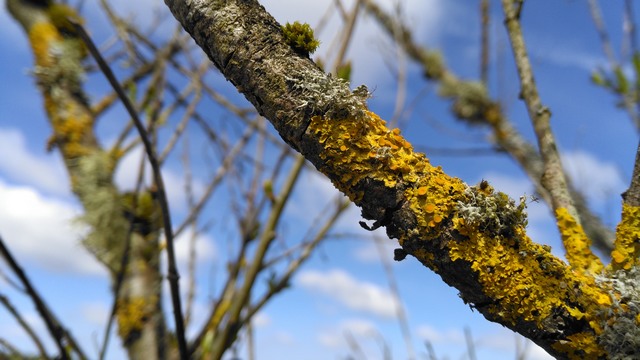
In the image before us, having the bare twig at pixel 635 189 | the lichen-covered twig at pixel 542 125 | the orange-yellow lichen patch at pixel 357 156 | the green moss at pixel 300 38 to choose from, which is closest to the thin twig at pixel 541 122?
the lichen-covered twig at pixel 542 125

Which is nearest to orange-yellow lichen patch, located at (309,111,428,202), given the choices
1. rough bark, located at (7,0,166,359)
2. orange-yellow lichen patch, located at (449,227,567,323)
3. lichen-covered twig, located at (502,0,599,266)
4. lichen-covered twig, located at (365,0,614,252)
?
orange-yellow lichen patch, located at (449,227,567,323)

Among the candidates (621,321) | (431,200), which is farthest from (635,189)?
(431,200)

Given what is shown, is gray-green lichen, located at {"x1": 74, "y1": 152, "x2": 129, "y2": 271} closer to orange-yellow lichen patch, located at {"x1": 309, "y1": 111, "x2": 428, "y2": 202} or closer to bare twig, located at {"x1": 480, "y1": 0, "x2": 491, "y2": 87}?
orange-yellow lichen patch, located at {"x1": 309, "y1": 111, "x2": 428, "y2": 202}

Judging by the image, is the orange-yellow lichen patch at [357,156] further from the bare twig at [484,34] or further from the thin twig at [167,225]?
the bare twig at [484,34]

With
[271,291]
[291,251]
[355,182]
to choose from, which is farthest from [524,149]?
[355,182]

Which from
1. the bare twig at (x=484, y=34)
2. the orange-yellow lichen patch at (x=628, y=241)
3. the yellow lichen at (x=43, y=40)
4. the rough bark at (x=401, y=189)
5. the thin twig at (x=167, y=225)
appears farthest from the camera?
the bare twig at (x=484, y=34)

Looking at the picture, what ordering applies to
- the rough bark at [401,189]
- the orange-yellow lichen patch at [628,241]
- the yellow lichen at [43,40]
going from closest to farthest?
1. the rough bark at [401,189]
2. the orange-yellow lichen patch at [628,241]
3. the yellow lichen at [43,40]

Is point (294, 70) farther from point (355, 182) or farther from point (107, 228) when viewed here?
point (107, 228)
